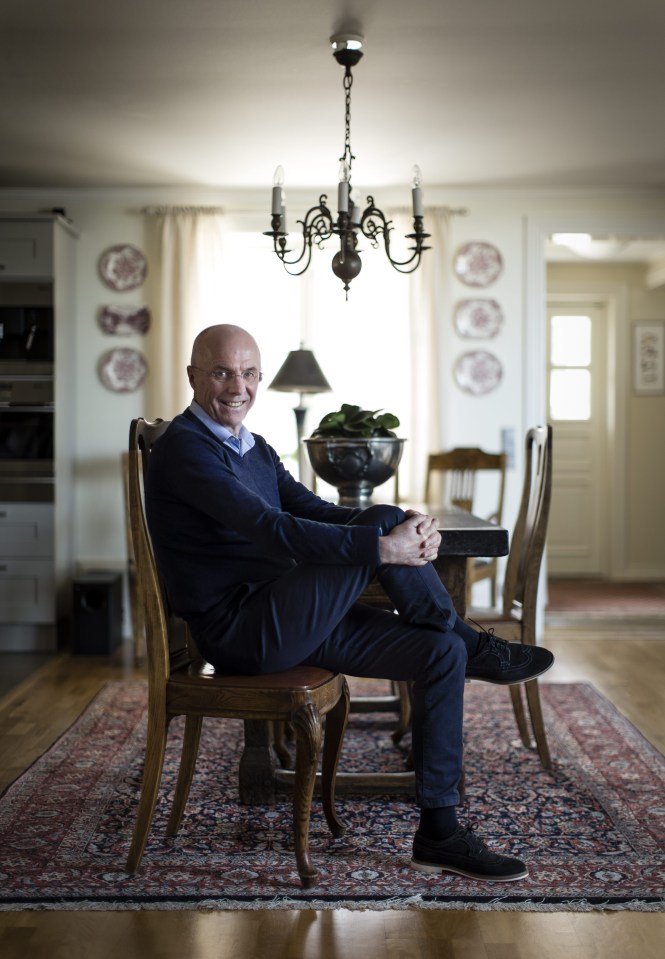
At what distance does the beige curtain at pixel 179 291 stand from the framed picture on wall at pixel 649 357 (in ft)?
11.8

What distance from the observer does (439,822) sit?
234cm

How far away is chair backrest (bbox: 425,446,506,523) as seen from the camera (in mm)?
5266

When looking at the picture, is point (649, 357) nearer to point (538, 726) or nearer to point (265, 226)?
point (265, 226)

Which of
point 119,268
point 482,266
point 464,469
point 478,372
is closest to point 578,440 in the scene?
point 478,372

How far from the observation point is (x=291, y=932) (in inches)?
83.7

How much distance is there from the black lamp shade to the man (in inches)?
97.4

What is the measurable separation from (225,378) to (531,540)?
4.29 feet

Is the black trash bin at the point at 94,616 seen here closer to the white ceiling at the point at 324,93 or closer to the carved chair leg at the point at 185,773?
the white ceiling at the point at 324,93

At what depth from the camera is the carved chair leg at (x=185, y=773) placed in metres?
2.65

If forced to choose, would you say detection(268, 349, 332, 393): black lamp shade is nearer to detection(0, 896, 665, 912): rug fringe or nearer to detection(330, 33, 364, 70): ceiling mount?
detection(330, 33, 364, 70): ceiling mount

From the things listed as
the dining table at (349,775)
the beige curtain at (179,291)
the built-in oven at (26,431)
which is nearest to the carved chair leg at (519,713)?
the dining table at (349,775)

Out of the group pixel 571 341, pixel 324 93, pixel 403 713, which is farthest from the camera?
pixel 571 341

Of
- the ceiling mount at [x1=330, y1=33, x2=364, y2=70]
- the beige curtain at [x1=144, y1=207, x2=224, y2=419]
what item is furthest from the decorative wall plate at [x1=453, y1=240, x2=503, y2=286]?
the ceiling mount at [x1=330, y1=33, x2=364, y2=70]

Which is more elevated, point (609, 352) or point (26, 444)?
point (609, 352)
